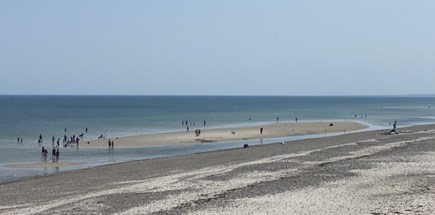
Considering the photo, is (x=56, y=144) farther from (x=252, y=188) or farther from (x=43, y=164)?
(x=252, y=188)

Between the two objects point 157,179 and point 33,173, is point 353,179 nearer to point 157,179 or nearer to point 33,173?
point 157,179

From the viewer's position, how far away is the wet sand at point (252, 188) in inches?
744

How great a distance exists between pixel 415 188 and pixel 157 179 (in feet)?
38.9

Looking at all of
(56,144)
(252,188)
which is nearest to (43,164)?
(56,144)

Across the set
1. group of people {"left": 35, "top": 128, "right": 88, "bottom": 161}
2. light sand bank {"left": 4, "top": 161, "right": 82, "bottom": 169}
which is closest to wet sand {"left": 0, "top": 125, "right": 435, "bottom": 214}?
light sand bank {"left": 4, "top": 161, "right": 82, "bottom": 169}

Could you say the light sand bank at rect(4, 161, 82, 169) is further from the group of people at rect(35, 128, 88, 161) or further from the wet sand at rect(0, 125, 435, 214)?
the wet sand at rect(0, 125, 435, 214)

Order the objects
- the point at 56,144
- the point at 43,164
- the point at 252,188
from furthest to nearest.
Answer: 1. the point at 56,144
2. the point at 43,164
3. the point at 252,188

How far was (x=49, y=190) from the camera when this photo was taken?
25.9 meters

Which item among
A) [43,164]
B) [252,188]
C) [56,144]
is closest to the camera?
[252,188]

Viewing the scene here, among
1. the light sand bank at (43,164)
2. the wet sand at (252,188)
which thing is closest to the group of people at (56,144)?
the light sand bank at (43,164)

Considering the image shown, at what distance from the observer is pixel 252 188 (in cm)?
2252

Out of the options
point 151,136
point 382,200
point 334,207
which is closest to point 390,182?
point 382,200

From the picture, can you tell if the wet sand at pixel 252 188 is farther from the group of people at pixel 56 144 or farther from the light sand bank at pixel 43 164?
the group of people at pixel 56 144

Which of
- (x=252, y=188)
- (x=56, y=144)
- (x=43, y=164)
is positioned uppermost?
(x=252, y=188)
